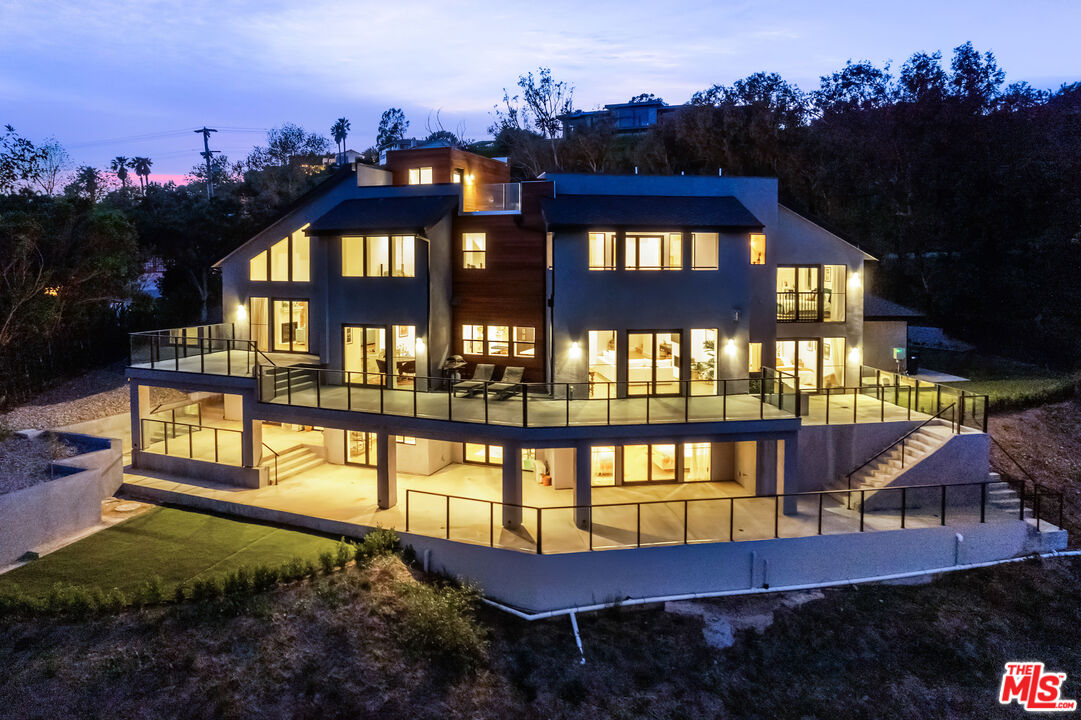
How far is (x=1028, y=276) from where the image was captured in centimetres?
3141

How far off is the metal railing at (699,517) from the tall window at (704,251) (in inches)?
270

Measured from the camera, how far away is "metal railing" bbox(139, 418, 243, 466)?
1892 centimetres

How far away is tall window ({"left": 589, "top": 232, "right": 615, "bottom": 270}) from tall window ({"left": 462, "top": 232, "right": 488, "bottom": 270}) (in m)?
3.44

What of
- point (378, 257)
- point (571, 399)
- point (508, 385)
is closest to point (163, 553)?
point (508, 385)

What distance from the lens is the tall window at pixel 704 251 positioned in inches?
756

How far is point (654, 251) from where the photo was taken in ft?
62.8

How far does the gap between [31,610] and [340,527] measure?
5835 millimetres

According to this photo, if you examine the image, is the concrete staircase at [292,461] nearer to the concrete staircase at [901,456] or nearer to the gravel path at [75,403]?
the gravel path at [75,403]

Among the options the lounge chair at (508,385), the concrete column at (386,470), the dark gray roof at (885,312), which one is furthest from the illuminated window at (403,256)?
the dark gray roof at (885,312)

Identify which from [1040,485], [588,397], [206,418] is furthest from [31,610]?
[1040,485]

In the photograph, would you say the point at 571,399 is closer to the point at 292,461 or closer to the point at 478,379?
the point at 478,379

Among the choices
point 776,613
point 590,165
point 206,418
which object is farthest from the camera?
point 590,165

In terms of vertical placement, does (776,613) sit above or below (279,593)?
below

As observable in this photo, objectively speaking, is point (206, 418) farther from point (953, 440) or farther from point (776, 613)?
point (953, 440)
